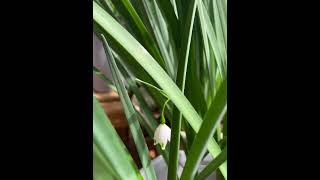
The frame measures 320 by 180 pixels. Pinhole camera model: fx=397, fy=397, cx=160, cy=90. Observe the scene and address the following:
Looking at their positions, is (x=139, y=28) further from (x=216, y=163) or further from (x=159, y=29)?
(x=216, y=163)

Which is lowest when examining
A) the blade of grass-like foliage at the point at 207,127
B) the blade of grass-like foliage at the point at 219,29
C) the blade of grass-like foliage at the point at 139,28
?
the blade of grass-like foliage at the point at 207,127

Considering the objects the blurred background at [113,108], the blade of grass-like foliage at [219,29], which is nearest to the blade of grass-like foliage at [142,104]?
the blade of grass-like foliage at [219,29]

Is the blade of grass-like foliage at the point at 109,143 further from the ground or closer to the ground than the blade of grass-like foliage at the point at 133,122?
closer to the ground
